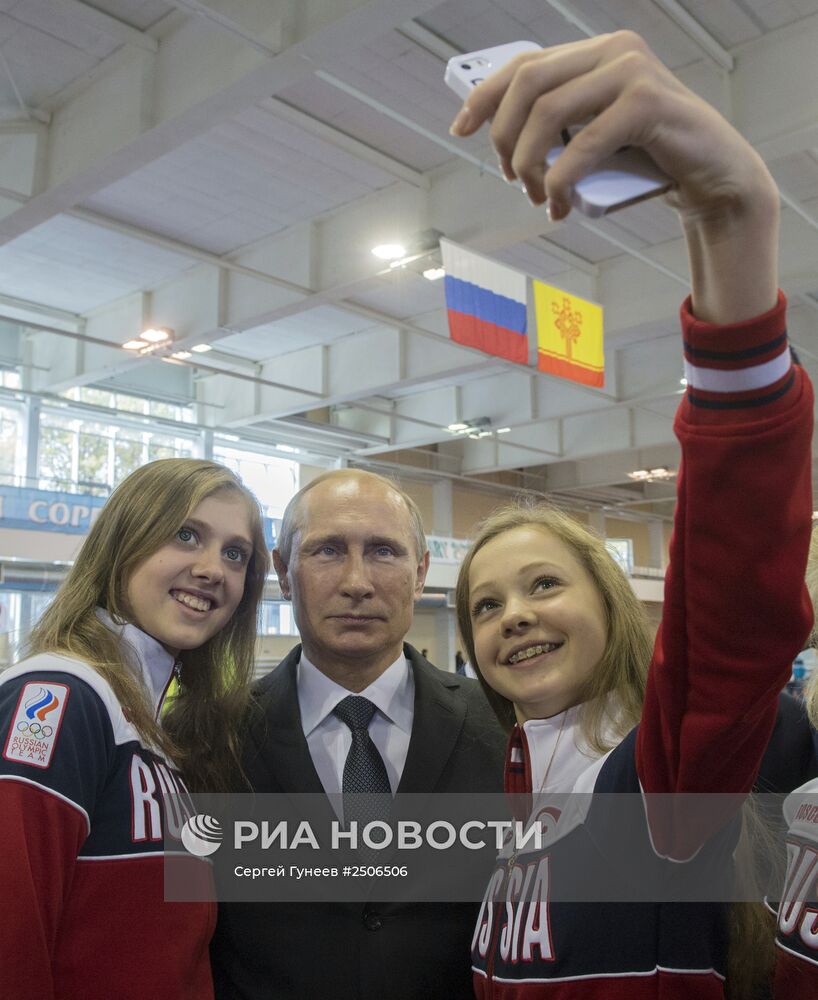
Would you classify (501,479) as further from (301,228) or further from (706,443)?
(706,443)

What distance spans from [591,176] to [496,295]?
21.8ft

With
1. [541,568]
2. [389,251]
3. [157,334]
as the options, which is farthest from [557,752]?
[157,334]

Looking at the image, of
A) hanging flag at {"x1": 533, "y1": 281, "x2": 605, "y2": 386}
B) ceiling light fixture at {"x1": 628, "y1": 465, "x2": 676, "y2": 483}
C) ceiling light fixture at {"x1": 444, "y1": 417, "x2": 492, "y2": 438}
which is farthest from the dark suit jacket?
ceiling light fixture at {"x1": 628, "y1": 465, "x2": 676, "y2": 483}

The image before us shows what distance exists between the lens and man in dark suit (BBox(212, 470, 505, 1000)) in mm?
1790

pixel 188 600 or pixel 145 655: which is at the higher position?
pixel 188 600

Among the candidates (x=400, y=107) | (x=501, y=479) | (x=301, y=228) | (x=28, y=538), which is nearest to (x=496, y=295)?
(x=400, y=107)

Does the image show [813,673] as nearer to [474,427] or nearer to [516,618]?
[516,618]

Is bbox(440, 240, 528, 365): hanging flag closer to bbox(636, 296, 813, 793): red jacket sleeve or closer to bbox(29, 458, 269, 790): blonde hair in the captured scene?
bbox(29, 458, 269, 790): blonde hair

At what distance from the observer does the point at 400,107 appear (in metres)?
6.50

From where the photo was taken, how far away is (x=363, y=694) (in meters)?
2.16

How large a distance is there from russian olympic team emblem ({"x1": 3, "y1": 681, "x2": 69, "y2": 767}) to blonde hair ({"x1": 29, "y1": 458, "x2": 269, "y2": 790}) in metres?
0.13

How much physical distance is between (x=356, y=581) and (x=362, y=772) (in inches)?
17.7

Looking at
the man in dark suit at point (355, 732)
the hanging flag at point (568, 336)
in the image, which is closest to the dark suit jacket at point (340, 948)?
the man in dark suit at point (355, 732)

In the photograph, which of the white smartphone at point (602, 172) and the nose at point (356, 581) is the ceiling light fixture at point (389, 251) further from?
the white smartphone at point (602, 172)
